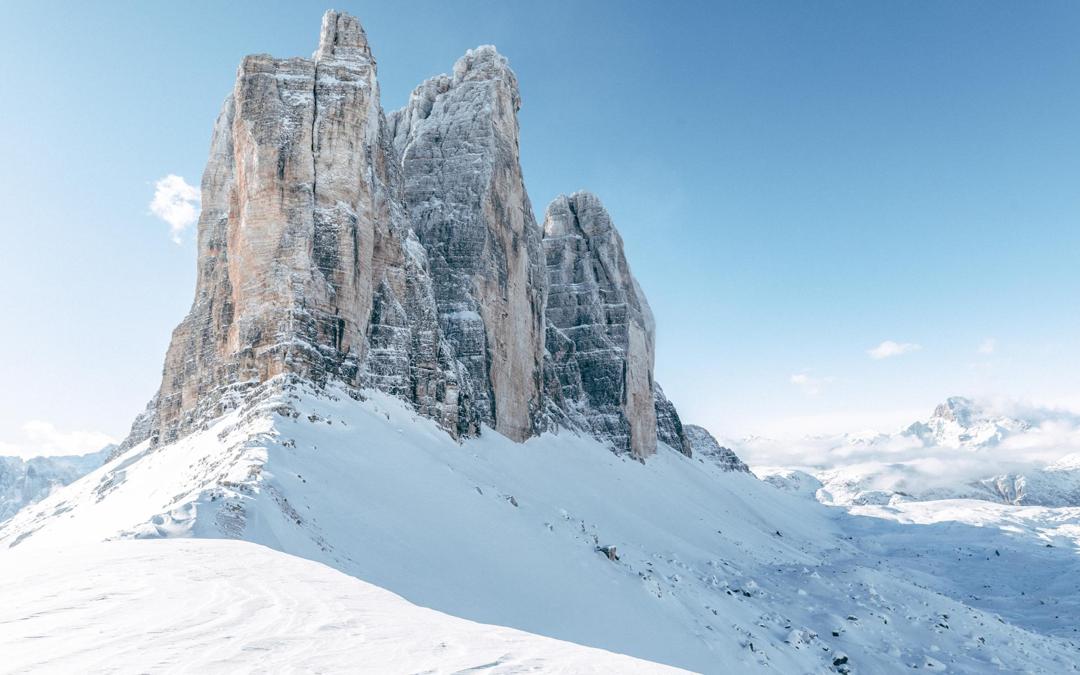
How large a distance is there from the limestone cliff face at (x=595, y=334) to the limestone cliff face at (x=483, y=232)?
35.1ft

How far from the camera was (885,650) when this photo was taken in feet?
77.0

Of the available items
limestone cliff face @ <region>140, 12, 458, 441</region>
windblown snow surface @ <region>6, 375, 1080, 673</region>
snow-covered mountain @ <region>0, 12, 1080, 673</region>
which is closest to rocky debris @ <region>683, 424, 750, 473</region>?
snow-covered mountain @ <region>0, 12, 1080, 673</region>

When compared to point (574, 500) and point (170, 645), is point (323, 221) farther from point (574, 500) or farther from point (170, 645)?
point (170, 645)

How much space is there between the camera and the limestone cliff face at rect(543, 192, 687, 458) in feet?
210

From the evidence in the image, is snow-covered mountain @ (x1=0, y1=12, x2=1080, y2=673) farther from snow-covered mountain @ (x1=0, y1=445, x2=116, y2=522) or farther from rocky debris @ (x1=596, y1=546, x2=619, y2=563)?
snow-covered mountain @ (x1=0, y1=445, x2=116, y2=522)

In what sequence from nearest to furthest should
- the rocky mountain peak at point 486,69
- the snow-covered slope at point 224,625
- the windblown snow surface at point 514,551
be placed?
the snow-covered slope at point 224,625 → the windblown snow surface at point 514,551 → the rocky mountain peak at point 486,69

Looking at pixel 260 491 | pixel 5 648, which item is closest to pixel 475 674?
pixel 5 648

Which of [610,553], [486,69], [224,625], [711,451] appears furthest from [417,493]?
[711,451]

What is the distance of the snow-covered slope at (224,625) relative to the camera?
228 inches

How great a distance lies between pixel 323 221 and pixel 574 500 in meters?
22.5

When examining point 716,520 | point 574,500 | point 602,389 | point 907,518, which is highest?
point 602,389

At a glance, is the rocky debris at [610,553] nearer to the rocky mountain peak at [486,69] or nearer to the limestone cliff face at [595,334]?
the limestone cliff face at [595,334]

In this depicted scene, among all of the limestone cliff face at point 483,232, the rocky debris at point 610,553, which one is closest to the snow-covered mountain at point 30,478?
the limestone cliff face at point 483,232

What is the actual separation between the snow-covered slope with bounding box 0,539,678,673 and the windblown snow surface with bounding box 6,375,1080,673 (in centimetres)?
17
